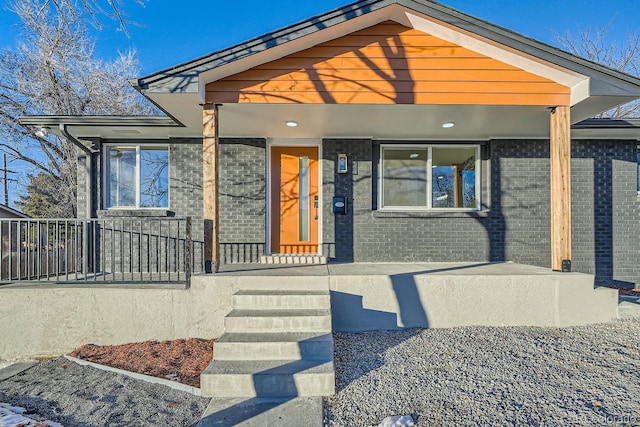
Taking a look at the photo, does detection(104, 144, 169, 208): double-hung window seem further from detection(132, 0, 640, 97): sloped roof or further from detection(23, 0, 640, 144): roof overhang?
detection(132, 0, 640, 97): sloped roof

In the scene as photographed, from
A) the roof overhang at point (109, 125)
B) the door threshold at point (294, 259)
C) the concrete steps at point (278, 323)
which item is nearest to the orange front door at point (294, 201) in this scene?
the door threshold at point (294, 259)

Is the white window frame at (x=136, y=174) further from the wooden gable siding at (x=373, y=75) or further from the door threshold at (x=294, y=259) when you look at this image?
the wooden gable siding at (x=373, y=75)

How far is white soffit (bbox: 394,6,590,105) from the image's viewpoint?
4.41 meters

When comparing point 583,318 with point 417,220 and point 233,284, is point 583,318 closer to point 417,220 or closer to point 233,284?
point 417,220

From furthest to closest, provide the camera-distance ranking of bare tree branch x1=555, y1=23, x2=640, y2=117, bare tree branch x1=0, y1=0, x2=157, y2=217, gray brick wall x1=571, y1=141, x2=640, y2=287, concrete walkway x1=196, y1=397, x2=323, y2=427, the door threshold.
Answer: bare tree branch x1=555, y1=23, x2=640, y2=117, bare tree branch x1=0, y1=0, x2=157, y2=217, gray brick wall x1=571, y1=141, x2=640, y2=287, the door threshold, concrete walkway x1=196, y1=397, x2=323, y2=427

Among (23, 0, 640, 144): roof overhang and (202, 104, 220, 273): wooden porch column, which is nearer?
(23, 0, 640, 144): roof overhang

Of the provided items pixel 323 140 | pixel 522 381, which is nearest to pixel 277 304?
pixel 522 381

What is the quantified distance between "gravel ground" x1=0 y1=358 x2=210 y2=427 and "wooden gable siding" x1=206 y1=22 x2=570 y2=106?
11.1ft

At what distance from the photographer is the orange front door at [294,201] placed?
21.3 feet

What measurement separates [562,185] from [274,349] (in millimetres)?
4273

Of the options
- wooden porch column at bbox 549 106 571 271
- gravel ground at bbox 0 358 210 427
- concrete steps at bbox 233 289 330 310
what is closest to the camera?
gravel ground at bbox 0 358 210 427

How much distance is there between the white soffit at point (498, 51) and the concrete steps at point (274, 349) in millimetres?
3682

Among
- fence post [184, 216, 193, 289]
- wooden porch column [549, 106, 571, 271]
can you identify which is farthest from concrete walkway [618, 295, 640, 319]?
fence post [184, 216, 193, 289]

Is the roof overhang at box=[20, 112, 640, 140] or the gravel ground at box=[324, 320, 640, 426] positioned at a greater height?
the roof overhang at box=[20, 112, 640, 140]
